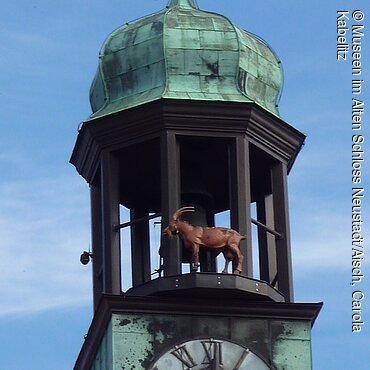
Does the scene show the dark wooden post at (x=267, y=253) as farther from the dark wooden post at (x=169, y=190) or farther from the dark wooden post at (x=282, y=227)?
the dark wooden post at (x=169, y=190)

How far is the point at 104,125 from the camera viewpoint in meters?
44.8

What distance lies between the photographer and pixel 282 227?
44.9 metres

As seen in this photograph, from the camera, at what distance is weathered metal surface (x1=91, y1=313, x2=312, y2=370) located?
140 ft

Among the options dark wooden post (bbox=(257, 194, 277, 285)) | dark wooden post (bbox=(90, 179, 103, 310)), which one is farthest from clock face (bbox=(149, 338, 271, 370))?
dark wooden post (bbox=(90, 179, 103, 310))

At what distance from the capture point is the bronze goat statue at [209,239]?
4344 cm

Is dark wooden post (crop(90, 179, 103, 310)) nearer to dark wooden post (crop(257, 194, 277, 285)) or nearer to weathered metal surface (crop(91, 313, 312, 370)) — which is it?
weathered metal surface (crop(91, 313, 312, 370))

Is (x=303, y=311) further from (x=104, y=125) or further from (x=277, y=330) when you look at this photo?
(x=104, y=125)

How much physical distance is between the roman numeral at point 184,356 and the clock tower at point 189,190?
0.6 inches

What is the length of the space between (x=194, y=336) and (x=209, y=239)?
165 centimetres

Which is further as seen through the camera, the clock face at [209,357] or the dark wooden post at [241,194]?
the dark wooden post at [241,194]

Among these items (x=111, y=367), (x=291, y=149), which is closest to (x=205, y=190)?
(x=291, y=149)

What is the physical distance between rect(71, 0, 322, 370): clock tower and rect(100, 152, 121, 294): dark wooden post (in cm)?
2

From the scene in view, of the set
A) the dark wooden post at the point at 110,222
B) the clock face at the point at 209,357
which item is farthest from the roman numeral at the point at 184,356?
the dark wooden post at the point at 110,222

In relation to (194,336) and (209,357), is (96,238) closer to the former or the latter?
(194,336)
